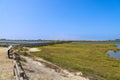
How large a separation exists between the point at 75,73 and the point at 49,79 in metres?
7.25

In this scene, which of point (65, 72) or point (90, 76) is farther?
point (65, 72)

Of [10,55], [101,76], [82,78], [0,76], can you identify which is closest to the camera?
[0,76]

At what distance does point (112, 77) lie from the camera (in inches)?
1100

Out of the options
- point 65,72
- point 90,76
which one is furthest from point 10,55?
point 90,76

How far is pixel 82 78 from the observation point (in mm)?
26266

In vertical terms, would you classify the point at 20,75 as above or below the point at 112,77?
above

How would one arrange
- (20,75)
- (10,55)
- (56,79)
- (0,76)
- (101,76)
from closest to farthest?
(20,75) → (0,76) → (56,79) → (101,76) → (10,55)

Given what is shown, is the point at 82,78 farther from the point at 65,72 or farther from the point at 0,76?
the point at 0,76

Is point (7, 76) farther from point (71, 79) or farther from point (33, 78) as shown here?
point (71, 79)

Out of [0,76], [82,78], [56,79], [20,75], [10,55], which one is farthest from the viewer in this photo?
[10,55]

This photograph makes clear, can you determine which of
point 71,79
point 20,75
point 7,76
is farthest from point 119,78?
point 20,75

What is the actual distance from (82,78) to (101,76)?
129 inches

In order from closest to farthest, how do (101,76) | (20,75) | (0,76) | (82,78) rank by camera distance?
(20,75), (0,76), (82,78), (101,76)

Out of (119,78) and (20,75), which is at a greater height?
(20,75)
